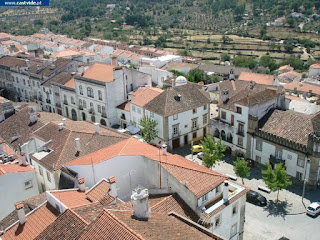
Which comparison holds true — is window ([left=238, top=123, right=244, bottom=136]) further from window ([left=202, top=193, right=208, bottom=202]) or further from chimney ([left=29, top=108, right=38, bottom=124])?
chimney ([left=29, top=108, right=38, bottom=124])

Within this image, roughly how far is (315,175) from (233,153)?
1272 cm

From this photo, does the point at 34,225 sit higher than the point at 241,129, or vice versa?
the point at 34,225

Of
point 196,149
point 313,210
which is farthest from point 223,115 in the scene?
point 313,210

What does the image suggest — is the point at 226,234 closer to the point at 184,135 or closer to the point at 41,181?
the point at 41,181

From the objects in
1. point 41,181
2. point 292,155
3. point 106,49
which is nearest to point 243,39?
point 106,49

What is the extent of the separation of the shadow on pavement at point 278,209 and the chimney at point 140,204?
22.3 meters

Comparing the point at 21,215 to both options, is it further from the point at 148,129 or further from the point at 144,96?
the point at 144,96

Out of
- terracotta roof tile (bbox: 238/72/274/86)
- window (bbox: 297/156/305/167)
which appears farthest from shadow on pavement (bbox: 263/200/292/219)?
terracotta roof tile (bbox: 238/72/274/86)

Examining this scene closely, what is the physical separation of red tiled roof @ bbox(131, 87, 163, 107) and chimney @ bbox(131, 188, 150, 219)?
116 feet

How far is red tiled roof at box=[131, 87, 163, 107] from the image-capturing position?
57.8m

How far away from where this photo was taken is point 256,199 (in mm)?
41625

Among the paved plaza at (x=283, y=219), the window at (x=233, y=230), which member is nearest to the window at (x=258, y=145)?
the paved plaza at (x=283, y=219)

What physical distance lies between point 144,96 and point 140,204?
124ft

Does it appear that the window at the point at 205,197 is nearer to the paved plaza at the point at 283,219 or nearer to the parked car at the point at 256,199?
the paved plaza at the point at 283,219
